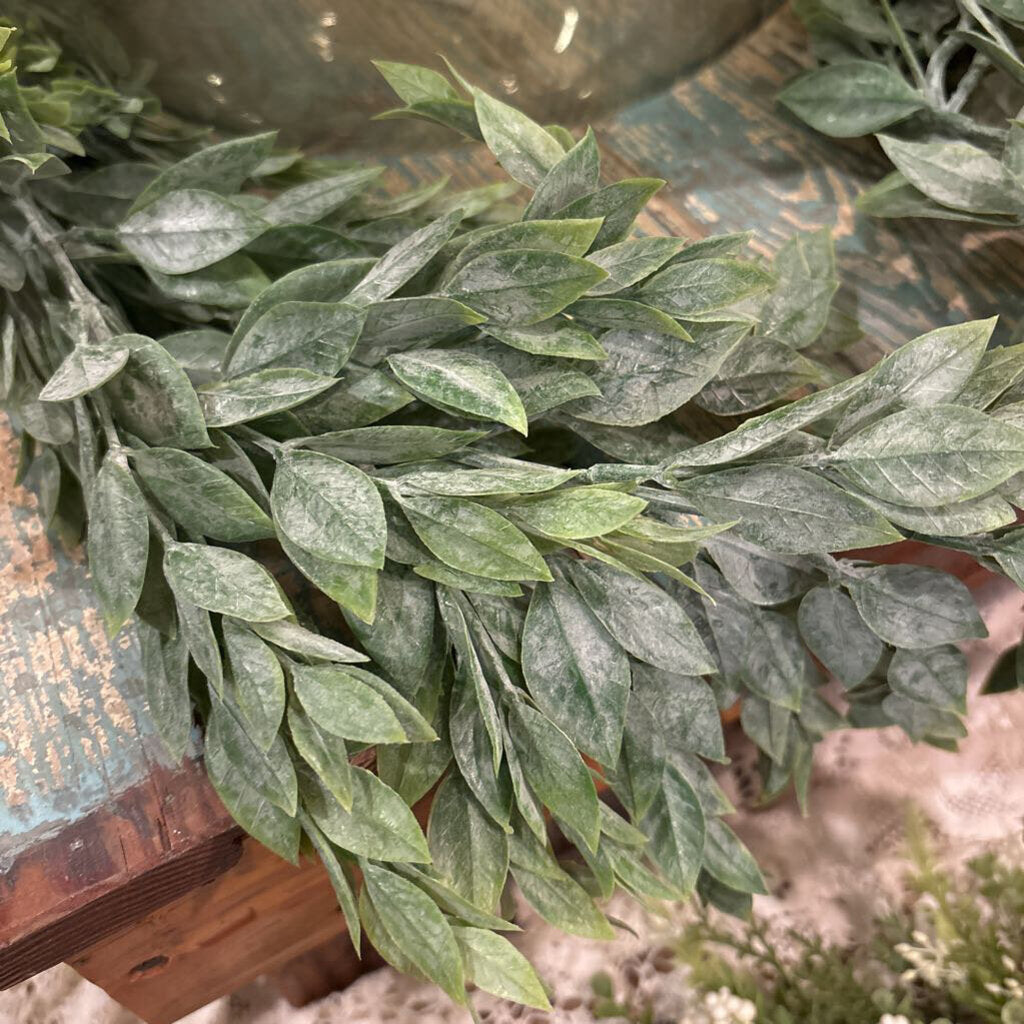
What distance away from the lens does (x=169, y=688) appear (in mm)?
391

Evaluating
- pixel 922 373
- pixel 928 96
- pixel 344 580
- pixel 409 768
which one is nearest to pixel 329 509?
pixel 344 580

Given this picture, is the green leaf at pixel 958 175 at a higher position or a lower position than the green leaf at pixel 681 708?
higher

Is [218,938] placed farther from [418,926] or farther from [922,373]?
[922,373]

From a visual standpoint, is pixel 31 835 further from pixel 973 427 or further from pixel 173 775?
pixel 973 427

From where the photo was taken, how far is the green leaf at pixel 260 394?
1.17ft

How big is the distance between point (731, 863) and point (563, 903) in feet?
0.41

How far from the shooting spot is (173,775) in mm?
428

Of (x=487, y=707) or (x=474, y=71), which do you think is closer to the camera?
(x=487, y=707)

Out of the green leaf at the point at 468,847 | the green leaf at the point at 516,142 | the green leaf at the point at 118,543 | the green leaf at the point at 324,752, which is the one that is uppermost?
the green leaf at the point at 516,142

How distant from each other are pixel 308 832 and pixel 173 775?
80 millimetres

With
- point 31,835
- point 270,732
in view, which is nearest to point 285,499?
point 270,732

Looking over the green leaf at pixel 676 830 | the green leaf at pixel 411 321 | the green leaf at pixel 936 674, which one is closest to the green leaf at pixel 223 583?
the green leaf at pixel 411 321

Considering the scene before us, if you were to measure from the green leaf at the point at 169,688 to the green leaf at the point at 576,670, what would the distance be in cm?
Result: 14

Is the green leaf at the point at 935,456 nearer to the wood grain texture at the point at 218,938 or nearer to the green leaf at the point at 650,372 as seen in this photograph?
the green leaf at the point at 650,372
